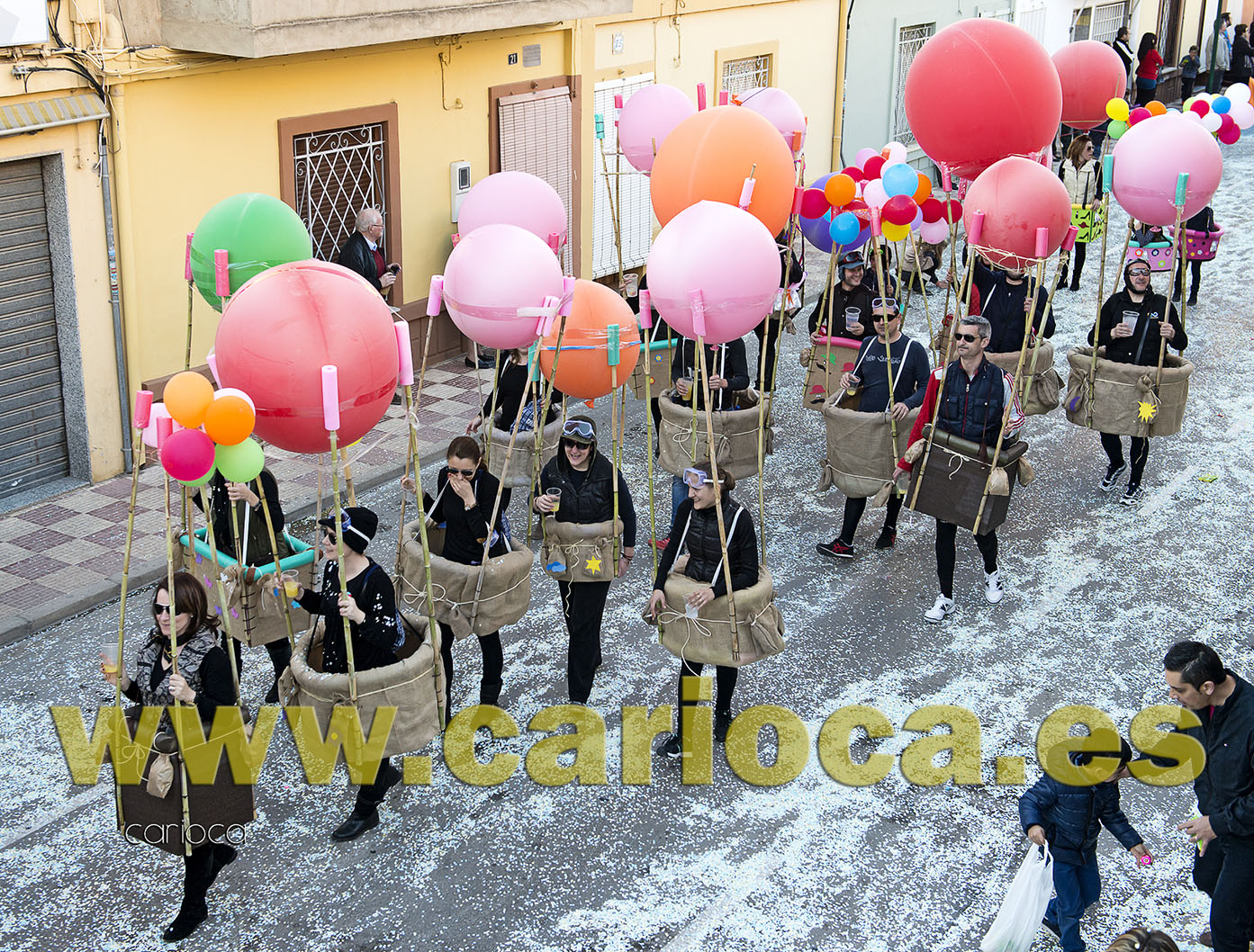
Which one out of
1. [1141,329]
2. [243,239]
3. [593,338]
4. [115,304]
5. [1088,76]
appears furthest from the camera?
[1088,76]

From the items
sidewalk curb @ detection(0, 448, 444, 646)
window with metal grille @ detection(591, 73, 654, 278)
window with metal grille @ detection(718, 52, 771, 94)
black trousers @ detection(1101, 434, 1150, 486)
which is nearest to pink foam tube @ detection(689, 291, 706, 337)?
sidewalk curb @ detection(0, 448, 444, 646)

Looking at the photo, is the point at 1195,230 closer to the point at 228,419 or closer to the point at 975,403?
the point at 975,403

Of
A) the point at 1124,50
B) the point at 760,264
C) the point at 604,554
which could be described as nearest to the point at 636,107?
the point at 760,264

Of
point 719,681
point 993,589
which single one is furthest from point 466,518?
point 993,589

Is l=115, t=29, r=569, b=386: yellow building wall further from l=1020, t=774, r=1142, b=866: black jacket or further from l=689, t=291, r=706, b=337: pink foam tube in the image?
l=1020, t=774, r=1142, b=866: black jacket

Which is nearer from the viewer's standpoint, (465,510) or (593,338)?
(465,510)

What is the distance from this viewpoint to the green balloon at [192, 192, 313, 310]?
7.42 metres

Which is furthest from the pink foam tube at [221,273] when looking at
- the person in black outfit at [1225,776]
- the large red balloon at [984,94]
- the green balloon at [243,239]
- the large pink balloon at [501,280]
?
the large red balloon at [984,94]

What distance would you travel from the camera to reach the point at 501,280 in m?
7.71

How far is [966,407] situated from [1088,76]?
18.3 ft

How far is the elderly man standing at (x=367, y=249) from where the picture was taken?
39.0 ft

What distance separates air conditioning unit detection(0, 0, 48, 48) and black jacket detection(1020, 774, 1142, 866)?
812 cm

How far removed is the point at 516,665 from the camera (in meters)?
8.12

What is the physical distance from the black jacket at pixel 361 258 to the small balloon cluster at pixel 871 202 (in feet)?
12.9
